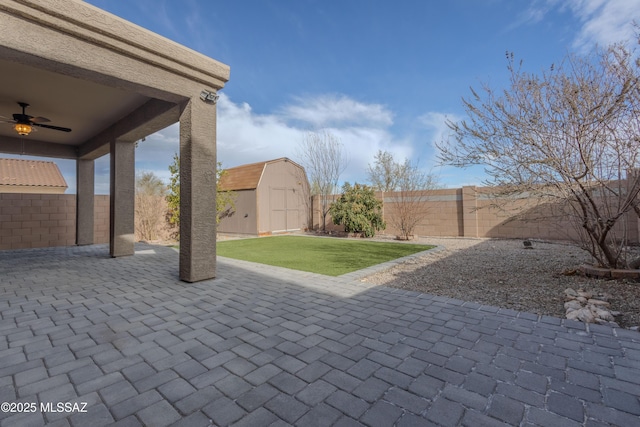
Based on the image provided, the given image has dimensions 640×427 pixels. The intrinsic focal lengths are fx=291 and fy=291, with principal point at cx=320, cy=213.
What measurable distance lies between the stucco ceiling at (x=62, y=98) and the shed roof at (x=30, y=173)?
1153 centimetres

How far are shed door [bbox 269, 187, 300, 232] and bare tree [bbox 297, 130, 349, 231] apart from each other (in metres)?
1.45

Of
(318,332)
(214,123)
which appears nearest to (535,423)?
(318,332)

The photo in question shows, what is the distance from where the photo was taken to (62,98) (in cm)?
534

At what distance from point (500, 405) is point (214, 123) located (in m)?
4.89

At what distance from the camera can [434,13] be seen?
7434mm

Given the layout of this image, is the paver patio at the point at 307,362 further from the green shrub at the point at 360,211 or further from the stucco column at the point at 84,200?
the green shrub at the point at 360,211

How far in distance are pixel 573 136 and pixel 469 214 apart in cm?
704

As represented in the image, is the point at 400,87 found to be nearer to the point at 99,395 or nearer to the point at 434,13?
the point at 434,13

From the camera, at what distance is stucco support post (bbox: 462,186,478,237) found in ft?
34.9

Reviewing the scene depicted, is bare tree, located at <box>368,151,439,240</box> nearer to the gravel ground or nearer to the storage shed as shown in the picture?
the gravel ground

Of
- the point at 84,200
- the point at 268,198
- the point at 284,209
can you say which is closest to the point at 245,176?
the point at 268,198

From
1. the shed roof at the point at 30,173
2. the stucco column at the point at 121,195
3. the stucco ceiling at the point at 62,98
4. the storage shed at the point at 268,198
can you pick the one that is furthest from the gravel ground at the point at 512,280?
the shed roof at the point at 30,173

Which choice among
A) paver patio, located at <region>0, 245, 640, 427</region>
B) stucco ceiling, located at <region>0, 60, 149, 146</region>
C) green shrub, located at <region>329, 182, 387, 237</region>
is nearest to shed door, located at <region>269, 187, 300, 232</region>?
green shrub, located at <region>329, 182, 387, 237</region>

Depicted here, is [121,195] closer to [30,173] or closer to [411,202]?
[411,202]
